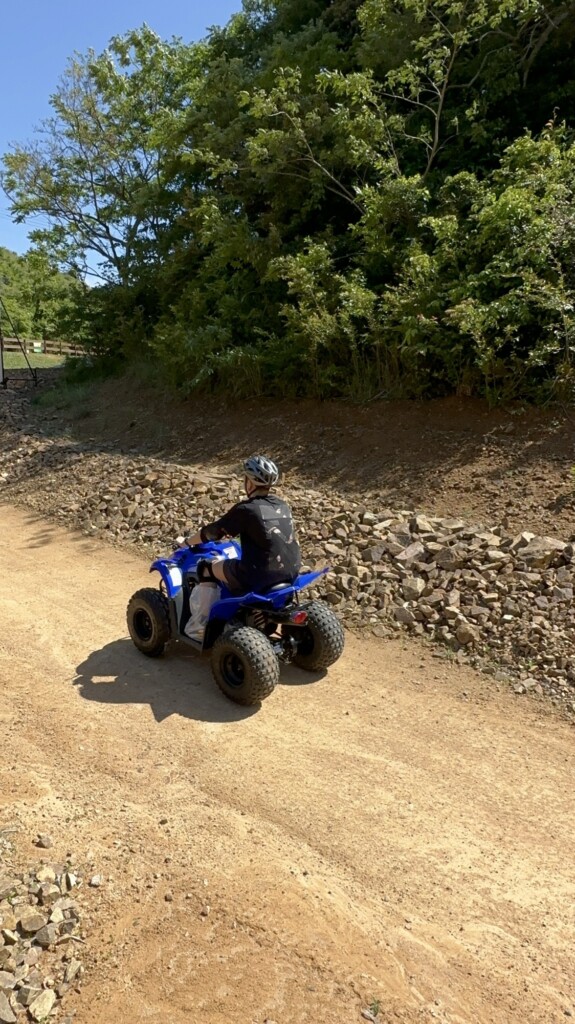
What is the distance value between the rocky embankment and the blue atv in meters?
1.18

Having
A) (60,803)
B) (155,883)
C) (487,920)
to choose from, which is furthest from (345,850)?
(60,803)

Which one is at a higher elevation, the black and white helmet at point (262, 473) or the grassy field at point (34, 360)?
the grassy field at point (34, 360)

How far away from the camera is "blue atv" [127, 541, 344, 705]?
15.2 ft

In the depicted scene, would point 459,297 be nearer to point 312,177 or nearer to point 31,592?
point 312,177

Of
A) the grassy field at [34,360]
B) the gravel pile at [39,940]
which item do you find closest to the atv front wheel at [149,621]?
the gravel pile at [39,940]

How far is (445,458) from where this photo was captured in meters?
8.66

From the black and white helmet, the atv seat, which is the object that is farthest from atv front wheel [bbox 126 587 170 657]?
the black and white helmet

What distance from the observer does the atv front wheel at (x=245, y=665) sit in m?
4.56

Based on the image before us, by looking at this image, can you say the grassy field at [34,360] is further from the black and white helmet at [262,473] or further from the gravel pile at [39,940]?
the gravel pile at [39,940]

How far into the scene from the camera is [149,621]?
18.3ft

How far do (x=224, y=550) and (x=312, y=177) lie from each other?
360 inches

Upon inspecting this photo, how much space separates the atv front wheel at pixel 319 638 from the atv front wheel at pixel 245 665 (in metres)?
0.51

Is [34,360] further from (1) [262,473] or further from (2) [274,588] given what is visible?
(2) [274,588]

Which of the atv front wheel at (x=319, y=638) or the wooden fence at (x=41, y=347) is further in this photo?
the wooden fence at (x=41, y=347)
